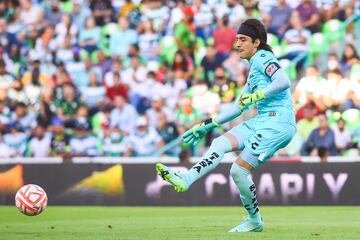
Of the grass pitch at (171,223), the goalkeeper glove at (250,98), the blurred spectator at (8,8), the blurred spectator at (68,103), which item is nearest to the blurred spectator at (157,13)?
the blurred spectator at (68,103)

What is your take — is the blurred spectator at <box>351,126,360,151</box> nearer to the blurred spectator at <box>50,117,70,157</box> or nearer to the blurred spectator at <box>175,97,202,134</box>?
the blurred spectator at <box>175,97,202,134</box>

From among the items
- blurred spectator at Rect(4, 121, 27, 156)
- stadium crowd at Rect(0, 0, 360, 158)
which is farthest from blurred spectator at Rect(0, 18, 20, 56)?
blurred spectator at Rect(4, 121, 27, 156)

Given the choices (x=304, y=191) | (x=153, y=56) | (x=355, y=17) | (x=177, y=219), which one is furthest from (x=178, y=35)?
(x=177, y=219)

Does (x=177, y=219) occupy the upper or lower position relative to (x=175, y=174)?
lower

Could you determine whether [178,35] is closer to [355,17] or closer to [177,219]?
[355,17]

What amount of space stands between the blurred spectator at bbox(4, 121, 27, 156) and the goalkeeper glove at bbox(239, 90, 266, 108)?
12.1 m

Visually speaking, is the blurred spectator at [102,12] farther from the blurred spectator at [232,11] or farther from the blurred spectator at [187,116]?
the blurred spectator at [187,116]

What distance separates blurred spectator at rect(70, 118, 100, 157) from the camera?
2152 cm

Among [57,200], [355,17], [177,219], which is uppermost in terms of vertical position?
[355,17]

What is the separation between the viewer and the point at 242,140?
11164mm

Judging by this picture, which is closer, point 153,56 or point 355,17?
point 355,17

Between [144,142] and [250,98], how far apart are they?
1044 cm

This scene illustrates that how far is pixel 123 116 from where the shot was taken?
72.2 feet

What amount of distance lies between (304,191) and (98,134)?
5757 millimetres
